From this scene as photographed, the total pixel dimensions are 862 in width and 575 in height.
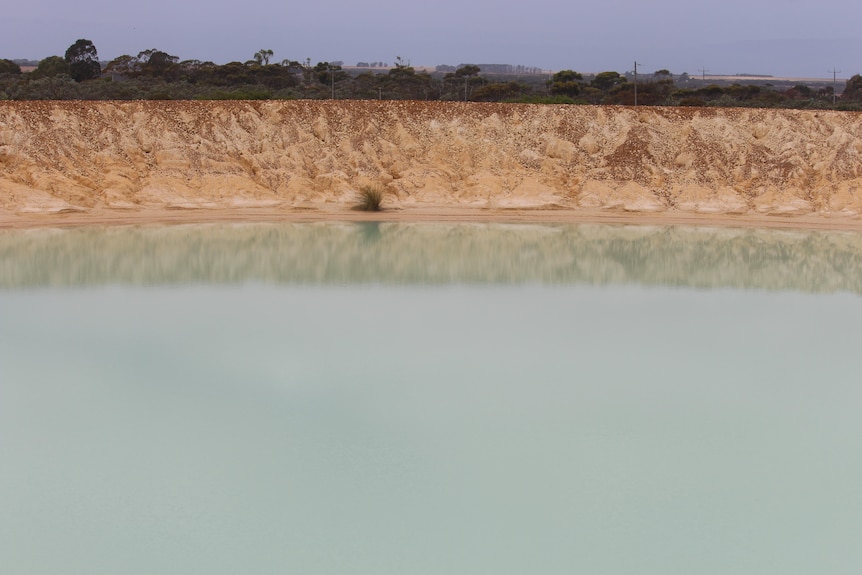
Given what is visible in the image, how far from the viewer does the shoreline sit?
2692 cm

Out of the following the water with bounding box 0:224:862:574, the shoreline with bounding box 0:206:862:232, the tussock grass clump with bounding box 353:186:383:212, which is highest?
the tussock grass clump with bounding box 353:186:383:212

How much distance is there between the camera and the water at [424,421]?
26.3 feet

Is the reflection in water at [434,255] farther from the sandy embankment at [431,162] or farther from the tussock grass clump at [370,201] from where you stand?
the sandy embankment at [431,162]

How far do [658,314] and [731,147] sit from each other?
673 inches

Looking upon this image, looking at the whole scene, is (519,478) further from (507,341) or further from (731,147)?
(731,147)

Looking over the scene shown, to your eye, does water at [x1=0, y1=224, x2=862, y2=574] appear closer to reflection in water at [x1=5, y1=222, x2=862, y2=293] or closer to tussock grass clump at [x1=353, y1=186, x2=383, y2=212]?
reflection in water at [x1=5, y1=222, x2=862, y2=293]

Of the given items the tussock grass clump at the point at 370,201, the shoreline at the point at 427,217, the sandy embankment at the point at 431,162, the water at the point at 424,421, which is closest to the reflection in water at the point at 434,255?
the water at the point at 424,421

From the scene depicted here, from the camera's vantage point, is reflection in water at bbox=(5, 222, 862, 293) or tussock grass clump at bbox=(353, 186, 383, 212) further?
tussock grass clump at bbox=(353, 186, 383, 212)

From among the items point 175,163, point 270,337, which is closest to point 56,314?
point 270,337

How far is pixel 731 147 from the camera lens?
32.1 meters

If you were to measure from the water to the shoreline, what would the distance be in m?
6.89

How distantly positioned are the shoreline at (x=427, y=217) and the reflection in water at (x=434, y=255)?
92cm

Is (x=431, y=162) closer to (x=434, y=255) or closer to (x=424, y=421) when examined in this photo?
(x=434, y=255)

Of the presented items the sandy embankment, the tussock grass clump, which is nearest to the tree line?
the sandy embankment
